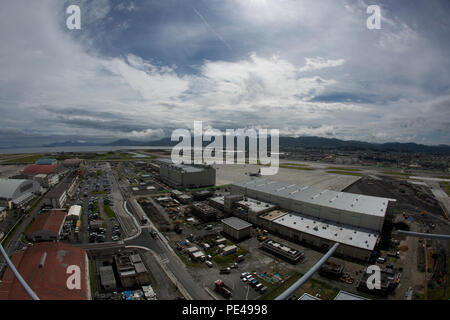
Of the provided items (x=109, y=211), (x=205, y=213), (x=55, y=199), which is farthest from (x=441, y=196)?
(x=55, y=199)

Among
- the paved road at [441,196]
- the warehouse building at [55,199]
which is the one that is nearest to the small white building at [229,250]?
the warehouse building at [55,199]

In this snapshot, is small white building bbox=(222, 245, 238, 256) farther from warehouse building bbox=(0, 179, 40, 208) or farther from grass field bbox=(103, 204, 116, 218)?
warehouse building bbox=(0, 179, 40, 208)

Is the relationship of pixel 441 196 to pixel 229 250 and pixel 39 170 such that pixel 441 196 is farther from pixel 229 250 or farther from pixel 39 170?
pixel 39 170

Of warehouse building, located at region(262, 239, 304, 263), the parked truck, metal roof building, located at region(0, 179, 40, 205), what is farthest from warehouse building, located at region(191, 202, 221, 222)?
metal roof building, located at region(0, 179, 40, 205)
